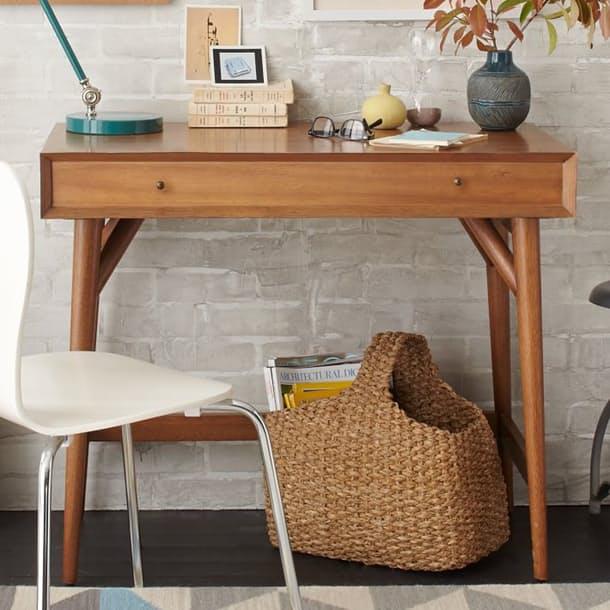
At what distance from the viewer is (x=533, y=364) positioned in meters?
2.44

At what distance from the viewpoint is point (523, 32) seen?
2768 millimetres

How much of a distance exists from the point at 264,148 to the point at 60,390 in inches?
27.4

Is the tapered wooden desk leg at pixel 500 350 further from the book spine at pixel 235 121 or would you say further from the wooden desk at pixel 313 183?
the book spine at pixel 235 121

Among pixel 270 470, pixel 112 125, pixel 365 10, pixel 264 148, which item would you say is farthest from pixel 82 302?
pixel 365 10

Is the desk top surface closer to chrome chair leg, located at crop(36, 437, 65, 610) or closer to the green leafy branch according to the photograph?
the green leafy branch

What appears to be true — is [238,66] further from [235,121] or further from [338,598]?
[338,598]

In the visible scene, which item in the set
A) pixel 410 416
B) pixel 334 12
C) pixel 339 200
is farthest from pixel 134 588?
pixel 334 12

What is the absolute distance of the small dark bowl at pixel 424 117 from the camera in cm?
267

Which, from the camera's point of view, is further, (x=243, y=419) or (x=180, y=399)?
(x=243, y=419)

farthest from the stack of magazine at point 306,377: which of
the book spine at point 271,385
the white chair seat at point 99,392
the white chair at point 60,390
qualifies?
the white chair seat at point 99,392

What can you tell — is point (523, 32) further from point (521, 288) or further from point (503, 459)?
point (503, 459)

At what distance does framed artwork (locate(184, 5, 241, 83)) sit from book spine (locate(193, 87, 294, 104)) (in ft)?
0.50

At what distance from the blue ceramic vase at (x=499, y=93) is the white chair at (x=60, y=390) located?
95 cm

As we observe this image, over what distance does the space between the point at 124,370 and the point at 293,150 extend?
1.84 feet
